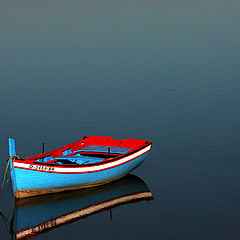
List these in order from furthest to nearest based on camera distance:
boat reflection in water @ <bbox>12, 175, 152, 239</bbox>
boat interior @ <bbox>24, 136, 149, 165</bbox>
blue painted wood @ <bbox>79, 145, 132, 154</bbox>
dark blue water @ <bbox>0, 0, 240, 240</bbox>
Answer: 1. blue painted wood @ <bbox>79, 145, 132, 154</bbox>
2. boat interior @ <bbox>24, 136, 149, 165</bbox>
3. dark blue water @ <bbox>0, 0, 240, 240</bbox>
4. boat reflection in water @ <bbox>12, 175, 152, 239</bbox>

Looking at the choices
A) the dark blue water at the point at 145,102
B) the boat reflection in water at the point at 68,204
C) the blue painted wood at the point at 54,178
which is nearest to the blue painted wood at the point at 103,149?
the dark blue water at the point at 145,102

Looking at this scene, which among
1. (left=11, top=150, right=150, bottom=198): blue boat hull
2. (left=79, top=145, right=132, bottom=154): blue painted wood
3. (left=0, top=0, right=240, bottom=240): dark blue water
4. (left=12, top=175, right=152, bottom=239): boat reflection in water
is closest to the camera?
(left=12, top=175, right=152, bottom=239): boat reflection in water

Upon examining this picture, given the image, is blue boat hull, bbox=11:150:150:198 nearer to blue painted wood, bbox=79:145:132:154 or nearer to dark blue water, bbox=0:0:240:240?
dark blue water, bbox=0:0:240:240

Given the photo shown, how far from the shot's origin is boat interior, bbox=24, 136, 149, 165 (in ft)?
138

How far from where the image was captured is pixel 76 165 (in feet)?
130

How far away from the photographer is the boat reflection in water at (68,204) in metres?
36.5

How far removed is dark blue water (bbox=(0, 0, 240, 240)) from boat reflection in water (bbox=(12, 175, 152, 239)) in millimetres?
735

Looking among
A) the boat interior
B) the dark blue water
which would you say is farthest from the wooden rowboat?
the dark blue water

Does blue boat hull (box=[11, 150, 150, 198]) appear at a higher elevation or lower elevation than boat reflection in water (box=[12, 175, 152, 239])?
higher

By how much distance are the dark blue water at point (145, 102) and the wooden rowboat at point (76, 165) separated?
5.16 ft

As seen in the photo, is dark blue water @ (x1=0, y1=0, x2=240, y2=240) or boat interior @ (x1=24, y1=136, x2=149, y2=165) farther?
boat interior @ (x1=24, y1=136, x2=149, y2=165)

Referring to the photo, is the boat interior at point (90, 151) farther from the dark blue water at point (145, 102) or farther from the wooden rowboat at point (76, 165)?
the dark blue water at point (145, 102)

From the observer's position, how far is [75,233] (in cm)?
3516

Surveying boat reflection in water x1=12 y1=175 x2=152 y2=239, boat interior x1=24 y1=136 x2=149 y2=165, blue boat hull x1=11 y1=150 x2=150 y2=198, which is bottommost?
boat reflection in water x1=12 y1=175 x2=152 y2=239
